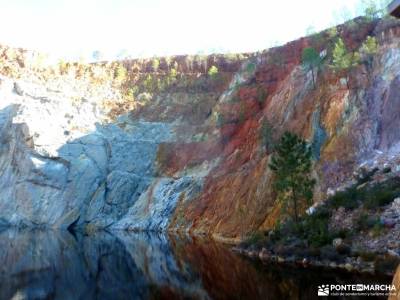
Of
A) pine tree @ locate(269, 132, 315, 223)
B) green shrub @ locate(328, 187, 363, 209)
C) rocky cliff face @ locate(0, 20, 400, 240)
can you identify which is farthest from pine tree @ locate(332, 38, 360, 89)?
green shrub @ locate(328, 187, 363, 209)

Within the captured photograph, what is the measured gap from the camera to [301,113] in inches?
1996

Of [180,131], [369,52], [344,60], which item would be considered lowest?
[180,131]

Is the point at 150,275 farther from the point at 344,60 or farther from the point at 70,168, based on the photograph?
the point at 70,168

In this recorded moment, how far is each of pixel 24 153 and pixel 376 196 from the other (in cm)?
5679

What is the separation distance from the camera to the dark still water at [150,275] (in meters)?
19.6

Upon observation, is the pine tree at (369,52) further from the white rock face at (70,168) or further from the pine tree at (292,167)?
the white rock face at (70,168)

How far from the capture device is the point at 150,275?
1041 inches

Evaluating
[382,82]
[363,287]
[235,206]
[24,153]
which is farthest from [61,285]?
[24,153]

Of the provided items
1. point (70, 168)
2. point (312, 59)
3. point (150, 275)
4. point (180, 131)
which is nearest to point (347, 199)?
point (150, 275)

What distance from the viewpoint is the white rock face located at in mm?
67438

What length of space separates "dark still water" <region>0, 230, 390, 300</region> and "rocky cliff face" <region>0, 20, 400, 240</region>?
29.8 feet

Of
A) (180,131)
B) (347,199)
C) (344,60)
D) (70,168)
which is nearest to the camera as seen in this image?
(347,199)

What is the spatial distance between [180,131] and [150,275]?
48666 millimetres

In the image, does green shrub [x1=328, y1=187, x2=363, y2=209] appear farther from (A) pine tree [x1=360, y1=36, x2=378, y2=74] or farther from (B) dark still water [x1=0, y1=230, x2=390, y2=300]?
(A) pine tree [x1=360, y1=36, x2=378, y2=74]
